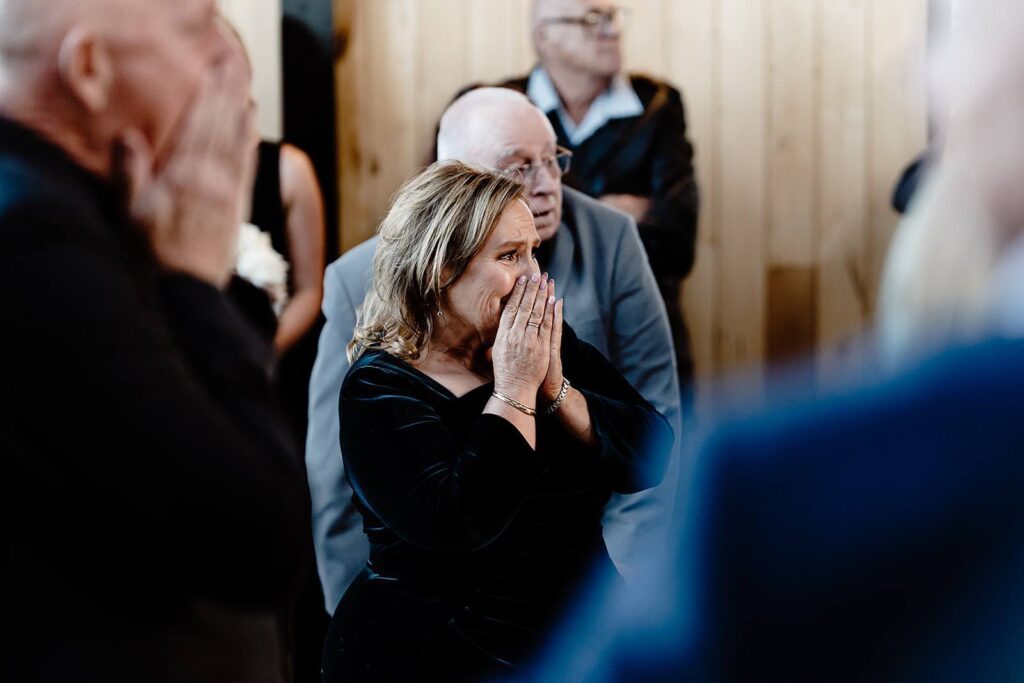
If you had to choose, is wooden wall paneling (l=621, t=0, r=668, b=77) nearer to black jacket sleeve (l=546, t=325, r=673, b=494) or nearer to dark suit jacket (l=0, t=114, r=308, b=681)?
black jacket sleeve (l=546, t=325, r=673, b=494)

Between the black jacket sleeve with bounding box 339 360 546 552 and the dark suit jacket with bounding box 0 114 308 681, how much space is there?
1.90 ft

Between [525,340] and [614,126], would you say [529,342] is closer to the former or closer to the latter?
[525,340]

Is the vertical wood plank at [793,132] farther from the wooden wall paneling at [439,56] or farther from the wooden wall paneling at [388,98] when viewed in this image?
the wooden wall paneling at [388,98]

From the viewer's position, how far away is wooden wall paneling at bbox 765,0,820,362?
3139 millimetres

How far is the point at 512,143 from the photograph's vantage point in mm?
1716

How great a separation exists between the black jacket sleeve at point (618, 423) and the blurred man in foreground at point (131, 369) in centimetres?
74

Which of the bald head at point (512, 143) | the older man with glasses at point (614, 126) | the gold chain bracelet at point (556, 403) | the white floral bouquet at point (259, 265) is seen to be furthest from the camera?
the older man with glasses at point (614, 126)

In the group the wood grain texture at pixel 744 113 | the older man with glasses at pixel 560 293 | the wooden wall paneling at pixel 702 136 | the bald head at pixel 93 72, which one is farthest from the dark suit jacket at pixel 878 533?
the wood grain texture at pixel 744 113

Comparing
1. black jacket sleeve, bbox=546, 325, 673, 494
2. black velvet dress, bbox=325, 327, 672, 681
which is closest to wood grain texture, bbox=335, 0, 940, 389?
black jacket sleeve, bbox=546, 325, 673, 494

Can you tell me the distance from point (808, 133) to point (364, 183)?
3.99ft

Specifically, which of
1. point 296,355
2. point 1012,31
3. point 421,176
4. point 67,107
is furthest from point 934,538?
point 296,355

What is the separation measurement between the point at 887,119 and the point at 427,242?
6.94 ft

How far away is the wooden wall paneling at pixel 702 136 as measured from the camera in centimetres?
313

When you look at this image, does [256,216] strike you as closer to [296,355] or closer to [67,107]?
[296,355]
